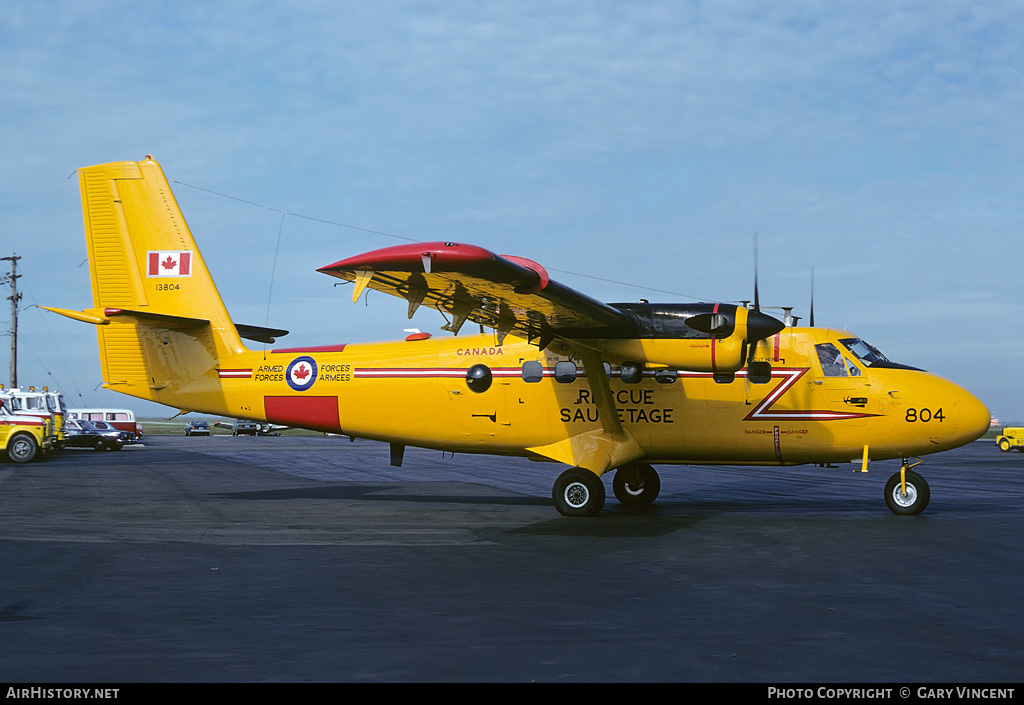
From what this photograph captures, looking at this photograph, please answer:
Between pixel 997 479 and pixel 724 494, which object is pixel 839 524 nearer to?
pixel 724 494

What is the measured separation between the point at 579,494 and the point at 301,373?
6765mm

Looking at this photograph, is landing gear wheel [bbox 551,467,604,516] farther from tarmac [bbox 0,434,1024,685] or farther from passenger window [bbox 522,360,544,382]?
passenger window [bbox 522,360,544,382]

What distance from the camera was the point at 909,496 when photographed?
52.7ft

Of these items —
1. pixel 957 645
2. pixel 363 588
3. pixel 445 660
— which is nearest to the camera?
pixel 445 660

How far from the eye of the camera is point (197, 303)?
771 inches

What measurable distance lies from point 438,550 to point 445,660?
18.9 feet

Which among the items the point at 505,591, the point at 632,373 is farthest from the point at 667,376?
the point at 505,591

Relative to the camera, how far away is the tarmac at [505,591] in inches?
256

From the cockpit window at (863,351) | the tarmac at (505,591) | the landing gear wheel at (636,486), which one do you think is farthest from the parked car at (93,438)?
the cockpit window at (863,351)

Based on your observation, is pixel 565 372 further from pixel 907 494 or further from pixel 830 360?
pixel 907 494

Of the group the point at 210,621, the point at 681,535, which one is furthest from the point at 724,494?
the point at 210,621

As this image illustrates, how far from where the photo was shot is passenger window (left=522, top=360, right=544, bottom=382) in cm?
1756

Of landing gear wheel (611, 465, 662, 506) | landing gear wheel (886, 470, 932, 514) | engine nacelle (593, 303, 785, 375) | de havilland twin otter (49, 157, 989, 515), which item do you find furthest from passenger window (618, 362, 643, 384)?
landing gear wheel (886, 470, 932, 514)

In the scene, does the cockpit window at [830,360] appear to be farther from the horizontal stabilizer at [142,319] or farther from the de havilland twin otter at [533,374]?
the horizontal stabilizer at [142,319]
